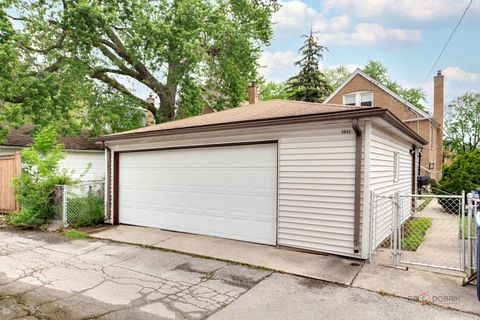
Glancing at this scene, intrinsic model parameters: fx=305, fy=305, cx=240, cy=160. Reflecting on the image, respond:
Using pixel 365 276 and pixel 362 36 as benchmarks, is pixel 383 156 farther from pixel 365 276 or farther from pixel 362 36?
pixel 362 36

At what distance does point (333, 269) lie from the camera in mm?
4781

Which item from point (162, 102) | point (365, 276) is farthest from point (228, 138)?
point (162, 102)

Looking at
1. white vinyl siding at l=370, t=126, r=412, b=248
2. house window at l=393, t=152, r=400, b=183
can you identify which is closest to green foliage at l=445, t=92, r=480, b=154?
house window at l=393, t=152, r=400, b=183

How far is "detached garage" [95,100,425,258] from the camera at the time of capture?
526 centimetres

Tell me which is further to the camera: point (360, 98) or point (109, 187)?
point (360, 98)

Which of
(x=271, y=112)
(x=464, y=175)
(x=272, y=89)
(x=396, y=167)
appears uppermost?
(x=272, y=89)

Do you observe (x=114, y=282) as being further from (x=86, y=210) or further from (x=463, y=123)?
(x=463, y=123)

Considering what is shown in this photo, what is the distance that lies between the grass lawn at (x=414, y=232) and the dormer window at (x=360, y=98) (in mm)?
11560

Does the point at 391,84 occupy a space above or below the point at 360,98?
above

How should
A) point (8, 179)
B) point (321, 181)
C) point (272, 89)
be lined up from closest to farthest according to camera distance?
point (321, 181) → point (8, 179) → point (272, 89)

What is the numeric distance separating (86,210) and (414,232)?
843 cm

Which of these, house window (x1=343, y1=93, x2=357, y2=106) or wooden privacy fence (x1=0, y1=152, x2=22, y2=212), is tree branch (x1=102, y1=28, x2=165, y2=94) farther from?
house window (x1=343, y1=93, x2=357, y2=106)

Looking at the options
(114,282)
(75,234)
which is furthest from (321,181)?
(75,234)

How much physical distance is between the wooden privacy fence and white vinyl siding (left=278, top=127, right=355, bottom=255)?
7.92m
